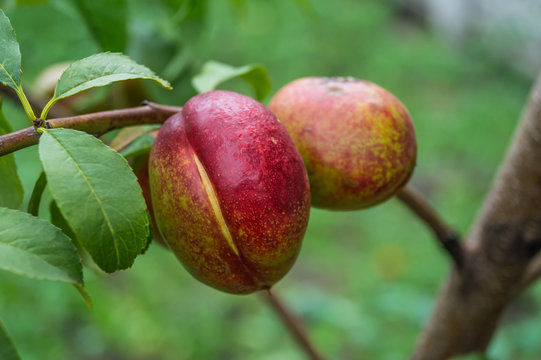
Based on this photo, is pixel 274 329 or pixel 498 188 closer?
pixel 498 188

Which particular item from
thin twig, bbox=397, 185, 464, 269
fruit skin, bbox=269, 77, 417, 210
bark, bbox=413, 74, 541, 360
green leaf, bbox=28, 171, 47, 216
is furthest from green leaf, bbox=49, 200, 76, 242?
bark, bbox=413, 74, 541, 360

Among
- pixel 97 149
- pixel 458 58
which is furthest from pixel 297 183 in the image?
pixel 458 58

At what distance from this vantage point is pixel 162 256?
2982mm

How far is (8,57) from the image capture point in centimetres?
55

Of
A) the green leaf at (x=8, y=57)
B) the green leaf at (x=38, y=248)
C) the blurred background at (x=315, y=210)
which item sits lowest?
the blurred background at (x=315, y=210)

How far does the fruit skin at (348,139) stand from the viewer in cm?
70

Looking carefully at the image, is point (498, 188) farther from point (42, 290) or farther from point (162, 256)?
point (162, 256)

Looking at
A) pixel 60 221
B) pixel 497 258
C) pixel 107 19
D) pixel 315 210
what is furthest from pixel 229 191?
pixel 315 210

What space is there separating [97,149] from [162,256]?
8.29 ft

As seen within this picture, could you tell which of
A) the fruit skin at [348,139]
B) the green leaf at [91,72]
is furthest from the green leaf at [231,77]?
the green leaf at [91,72]

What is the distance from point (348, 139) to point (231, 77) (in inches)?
8.6

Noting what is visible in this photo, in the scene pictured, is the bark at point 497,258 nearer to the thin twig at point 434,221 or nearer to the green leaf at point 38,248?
the thin twig at point 434,221

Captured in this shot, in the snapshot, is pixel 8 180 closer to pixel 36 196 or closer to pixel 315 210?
pixel 36 196

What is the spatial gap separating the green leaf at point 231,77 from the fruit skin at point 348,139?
97mm
